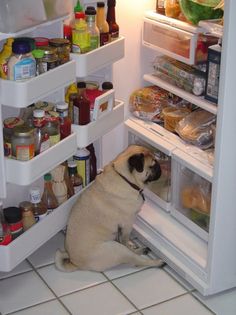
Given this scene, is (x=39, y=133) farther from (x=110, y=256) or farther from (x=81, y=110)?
(x=110, y=256)

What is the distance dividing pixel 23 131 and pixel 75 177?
57cm

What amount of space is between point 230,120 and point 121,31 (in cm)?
78

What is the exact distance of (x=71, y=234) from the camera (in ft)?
8.33

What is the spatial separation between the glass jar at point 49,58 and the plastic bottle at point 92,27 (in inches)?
9.4

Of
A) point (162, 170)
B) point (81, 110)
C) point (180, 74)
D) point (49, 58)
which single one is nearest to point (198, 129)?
point (180, 74)

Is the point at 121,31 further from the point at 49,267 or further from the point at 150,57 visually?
the point at 49,267

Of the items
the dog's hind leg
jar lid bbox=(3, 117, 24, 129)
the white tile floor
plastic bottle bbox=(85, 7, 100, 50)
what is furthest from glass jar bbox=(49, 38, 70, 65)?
the white tile floor

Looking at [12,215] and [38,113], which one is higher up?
[38,113]

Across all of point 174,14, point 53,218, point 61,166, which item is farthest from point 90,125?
point 174,14

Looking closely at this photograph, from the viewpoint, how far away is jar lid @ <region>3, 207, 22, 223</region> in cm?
233

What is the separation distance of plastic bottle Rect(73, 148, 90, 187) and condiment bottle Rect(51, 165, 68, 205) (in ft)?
0.38

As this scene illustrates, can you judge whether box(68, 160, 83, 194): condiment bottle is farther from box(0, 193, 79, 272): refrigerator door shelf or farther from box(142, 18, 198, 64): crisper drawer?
box(142, 18, 198, 64): crisper drawer

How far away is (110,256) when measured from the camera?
251 cm

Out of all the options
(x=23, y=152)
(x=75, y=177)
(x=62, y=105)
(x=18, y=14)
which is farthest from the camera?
(x=75, y=177)
